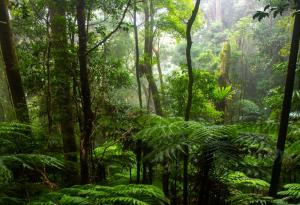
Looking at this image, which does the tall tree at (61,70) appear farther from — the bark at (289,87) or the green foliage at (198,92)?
the green foliage at (198,92)

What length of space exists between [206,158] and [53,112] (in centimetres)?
276

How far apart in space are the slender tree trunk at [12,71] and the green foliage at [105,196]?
2.63 m

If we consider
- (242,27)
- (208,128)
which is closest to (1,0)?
(208,128)

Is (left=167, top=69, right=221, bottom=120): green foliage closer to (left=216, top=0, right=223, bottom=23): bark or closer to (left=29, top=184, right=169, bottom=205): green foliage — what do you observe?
(left=29, top=184, right=169, bottom=205): green foliage

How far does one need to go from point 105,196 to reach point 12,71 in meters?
3.47

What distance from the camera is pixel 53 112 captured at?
5098 mm

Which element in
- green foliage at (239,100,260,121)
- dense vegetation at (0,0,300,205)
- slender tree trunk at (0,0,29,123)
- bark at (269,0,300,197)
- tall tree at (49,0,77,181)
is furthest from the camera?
green foliage at (239,100,260,121)

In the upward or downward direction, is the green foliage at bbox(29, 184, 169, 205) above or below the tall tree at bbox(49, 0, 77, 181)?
below

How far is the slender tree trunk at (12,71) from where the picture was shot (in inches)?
205

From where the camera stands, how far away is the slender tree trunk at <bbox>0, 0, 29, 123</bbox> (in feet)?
17.1

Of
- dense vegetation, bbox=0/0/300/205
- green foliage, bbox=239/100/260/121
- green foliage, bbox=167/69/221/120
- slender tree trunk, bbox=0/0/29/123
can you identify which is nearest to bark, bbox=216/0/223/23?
green foliage, bbox=239/100/260/121

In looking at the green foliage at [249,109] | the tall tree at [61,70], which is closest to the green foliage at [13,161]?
the tall tree at [61,70]

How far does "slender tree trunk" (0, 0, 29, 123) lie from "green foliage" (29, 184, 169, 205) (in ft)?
8.62

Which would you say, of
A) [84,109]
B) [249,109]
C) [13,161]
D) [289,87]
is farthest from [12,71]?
[249,109]
